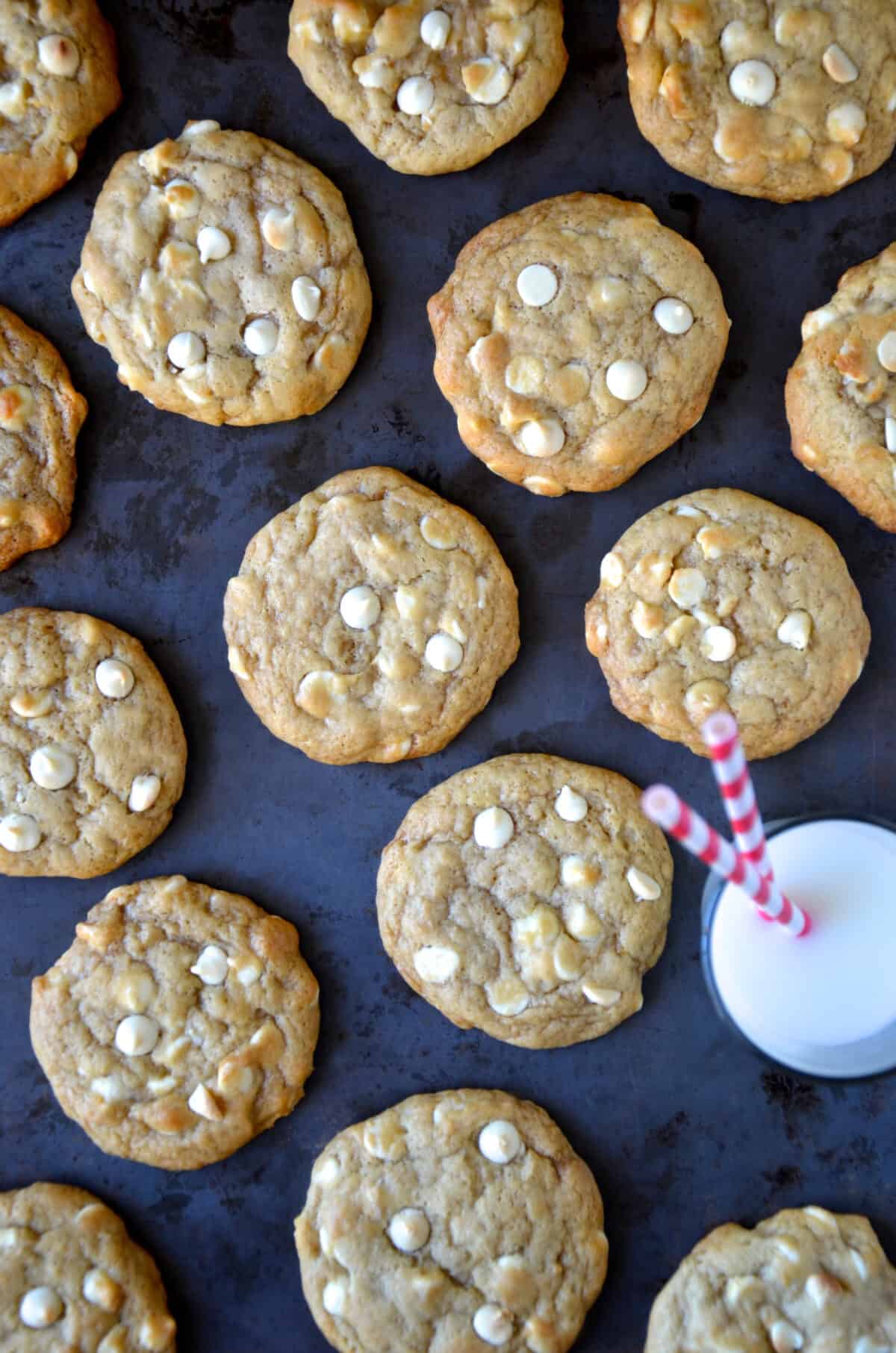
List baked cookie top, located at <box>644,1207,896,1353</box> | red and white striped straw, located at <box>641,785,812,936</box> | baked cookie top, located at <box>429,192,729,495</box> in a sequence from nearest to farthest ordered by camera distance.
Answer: red and white striped straw, located at <box>641,785,812,936</box> < baked cookie top, located at <box>644,1207,896,1353</box> < baked cookie top, located at <box>429,192,729,495</box>

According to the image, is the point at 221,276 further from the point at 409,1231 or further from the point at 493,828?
the point at 409,1231

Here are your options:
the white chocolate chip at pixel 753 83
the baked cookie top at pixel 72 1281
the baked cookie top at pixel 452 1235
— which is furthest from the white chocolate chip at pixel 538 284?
the baked cookie top at pixel 72 1281

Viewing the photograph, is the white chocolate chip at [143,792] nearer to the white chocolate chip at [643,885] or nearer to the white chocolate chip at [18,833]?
the white chocolate chip at [18,833]

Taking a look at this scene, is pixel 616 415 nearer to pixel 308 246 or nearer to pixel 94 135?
pixel 308 246

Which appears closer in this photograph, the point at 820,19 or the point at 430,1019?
the point at 820,19

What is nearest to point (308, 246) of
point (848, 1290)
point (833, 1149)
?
point (833, 1149)

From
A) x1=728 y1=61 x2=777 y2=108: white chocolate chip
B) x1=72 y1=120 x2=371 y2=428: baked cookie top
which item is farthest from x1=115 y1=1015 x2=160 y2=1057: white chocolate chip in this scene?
x1=728 y1=61 x2=777 y2=108: white chocolate chip

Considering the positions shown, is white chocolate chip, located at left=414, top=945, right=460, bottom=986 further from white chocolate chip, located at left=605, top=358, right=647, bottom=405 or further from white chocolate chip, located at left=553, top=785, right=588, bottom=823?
white chocolate chip, located at left=605, top=358, right=647, bottom=405
